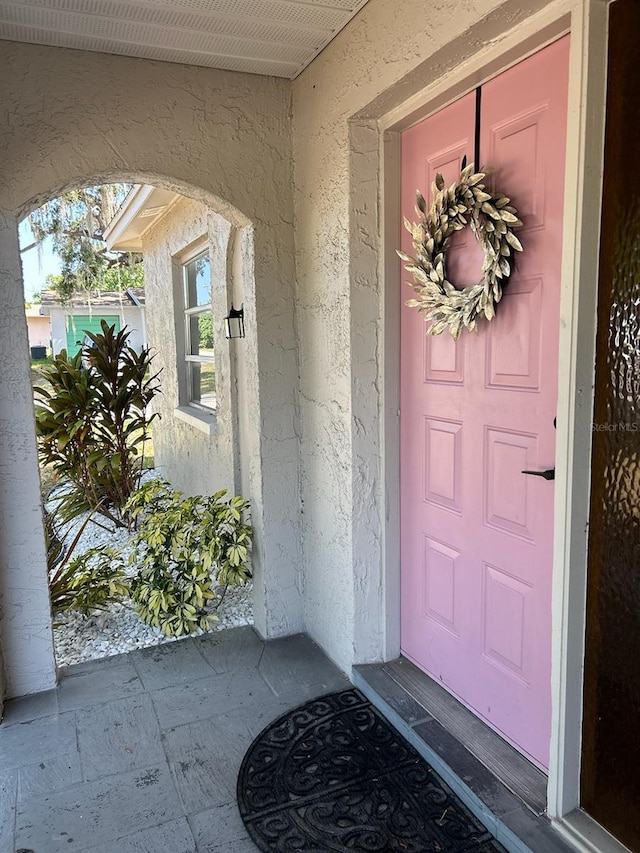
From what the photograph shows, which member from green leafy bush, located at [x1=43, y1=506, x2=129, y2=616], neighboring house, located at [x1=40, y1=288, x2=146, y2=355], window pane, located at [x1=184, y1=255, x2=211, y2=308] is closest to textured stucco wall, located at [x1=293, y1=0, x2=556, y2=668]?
green leafy bush, located at [x1=43, y1=506, x2=129, y2=616]

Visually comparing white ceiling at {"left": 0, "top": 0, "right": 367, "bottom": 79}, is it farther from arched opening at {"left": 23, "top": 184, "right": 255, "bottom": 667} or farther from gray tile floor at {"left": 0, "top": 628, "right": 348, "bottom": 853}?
gray tile floor at {"left": 0, "top": 628, "right": 348, "bottom": 853}

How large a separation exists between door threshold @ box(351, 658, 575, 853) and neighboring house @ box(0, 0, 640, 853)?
39 mm

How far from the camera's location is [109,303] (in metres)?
14.5

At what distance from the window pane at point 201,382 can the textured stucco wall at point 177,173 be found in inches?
109

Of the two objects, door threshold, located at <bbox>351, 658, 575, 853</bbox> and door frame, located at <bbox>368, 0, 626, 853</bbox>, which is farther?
door threshold, located at <bbox>351, 658, 575, 853</bbox>

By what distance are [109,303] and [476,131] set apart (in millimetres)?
13801

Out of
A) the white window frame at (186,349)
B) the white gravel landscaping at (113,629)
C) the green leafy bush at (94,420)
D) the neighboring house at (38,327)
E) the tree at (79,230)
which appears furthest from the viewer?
the neighboring house at (38,327)

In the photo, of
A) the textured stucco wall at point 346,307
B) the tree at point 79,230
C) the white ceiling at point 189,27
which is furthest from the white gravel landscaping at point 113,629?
the tree at point 79,230

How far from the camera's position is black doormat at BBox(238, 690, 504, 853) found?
185cm

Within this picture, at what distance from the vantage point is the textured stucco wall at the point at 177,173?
2.50 meters

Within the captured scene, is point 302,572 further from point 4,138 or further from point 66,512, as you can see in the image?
point 66,512

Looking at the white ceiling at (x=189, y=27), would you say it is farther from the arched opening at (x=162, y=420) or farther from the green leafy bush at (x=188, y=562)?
the green leafy bush at (x=188, y=562)

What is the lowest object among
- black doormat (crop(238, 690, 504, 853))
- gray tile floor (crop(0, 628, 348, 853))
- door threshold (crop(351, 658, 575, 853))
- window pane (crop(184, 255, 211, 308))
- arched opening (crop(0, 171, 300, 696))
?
gray tile floor (crop(0, 628, 348, 853))

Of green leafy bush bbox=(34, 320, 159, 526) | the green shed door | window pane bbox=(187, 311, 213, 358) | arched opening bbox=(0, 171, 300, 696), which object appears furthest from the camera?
the green shed door
